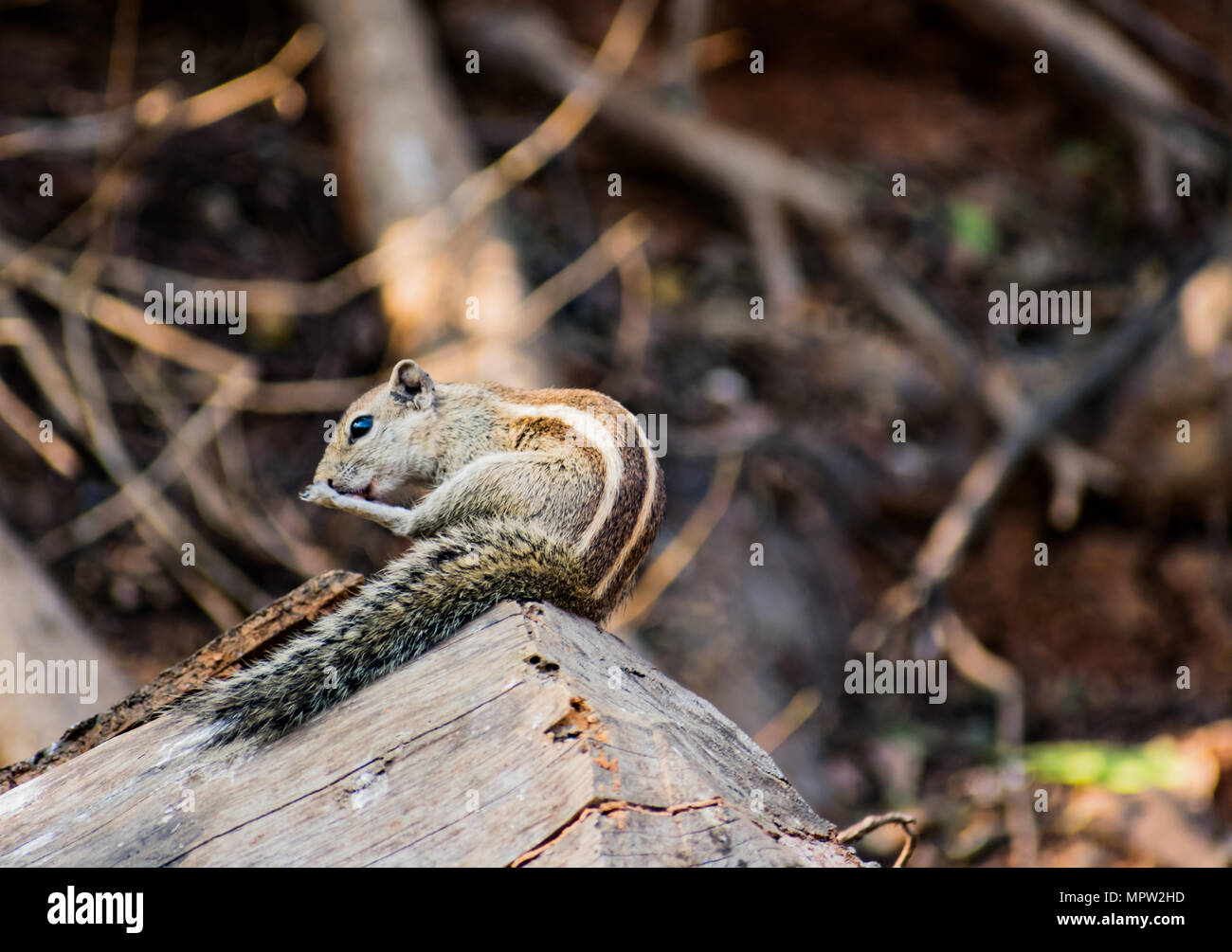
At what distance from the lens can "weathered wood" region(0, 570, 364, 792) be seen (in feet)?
8.69

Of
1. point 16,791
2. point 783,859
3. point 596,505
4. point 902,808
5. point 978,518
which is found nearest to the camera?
point 783,859

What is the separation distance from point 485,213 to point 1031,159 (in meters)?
5.78

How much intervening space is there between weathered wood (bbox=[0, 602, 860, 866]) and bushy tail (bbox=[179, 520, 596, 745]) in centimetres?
5

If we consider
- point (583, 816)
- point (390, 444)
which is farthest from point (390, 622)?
point (390, 444)

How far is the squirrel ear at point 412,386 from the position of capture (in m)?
3.94

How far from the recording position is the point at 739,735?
2.64 m

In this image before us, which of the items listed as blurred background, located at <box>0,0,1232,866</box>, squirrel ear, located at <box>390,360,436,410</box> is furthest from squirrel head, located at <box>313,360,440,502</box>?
blurred background, located at <box>0,0,1232,866</box>

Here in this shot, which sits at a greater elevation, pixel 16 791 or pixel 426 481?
pixel 426 481

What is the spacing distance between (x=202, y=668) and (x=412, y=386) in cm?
148

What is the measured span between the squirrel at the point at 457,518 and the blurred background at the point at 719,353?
6.09 ft

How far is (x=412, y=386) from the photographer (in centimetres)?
397

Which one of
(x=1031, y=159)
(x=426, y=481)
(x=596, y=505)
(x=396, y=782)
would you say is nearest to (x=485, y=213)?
(x=426, y=481)

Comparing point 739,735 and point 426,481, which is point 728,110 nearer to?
point 426,481

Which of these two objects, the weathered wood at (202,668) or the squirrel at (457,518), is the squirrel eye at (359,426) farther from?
the weathered wood at (202,668)
